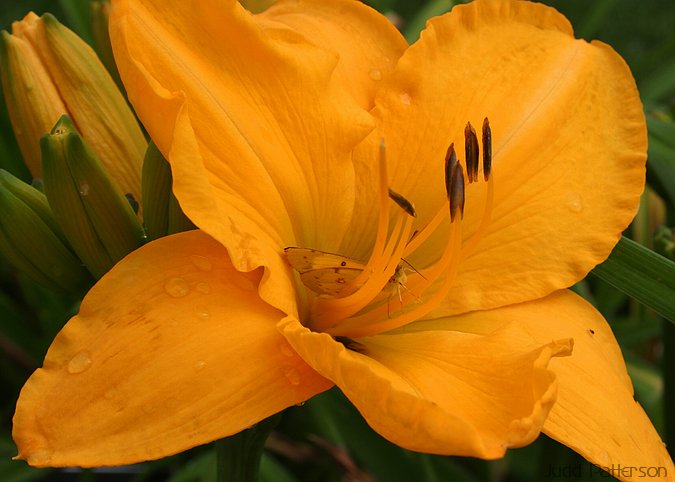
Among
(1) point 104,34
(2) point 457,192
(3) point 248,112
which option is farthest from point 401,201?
(1) point 104,34

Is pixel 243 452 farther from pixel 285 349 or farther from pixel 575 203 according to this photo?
pixel 575 203

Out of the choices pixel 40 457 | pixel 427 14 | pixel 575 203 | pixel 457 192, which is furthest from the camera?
pixel 427 14

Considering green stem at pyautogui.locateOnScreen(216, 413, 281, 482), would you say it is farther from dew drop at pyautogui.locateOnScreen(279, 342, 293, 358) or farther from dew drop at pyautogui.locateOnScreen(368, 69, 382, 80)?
dew drop at pyautogui.locateOnScreen(368, 69, 382, 80)

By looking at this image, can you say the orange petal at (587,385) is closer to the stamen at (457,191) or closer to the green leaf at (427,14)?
the stamen at (457,191)

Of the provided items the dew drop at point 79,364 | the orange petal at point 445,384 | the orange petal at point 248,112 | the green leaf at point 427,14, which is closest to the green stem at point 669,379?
the orange petal at point 445,384

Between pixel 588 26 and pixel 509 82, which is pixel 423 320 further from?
pixel 588 26

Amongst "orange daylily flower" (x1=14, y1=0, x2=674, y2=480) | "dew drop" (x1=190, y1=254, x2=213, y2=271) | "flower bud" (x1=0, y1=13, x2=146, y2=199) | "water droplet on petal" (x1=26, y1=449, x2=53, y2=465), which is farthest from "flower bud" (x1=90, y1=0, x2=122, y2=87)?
"water droplet on petal" (x1=26, y1=449, x2=53, y2=465)
